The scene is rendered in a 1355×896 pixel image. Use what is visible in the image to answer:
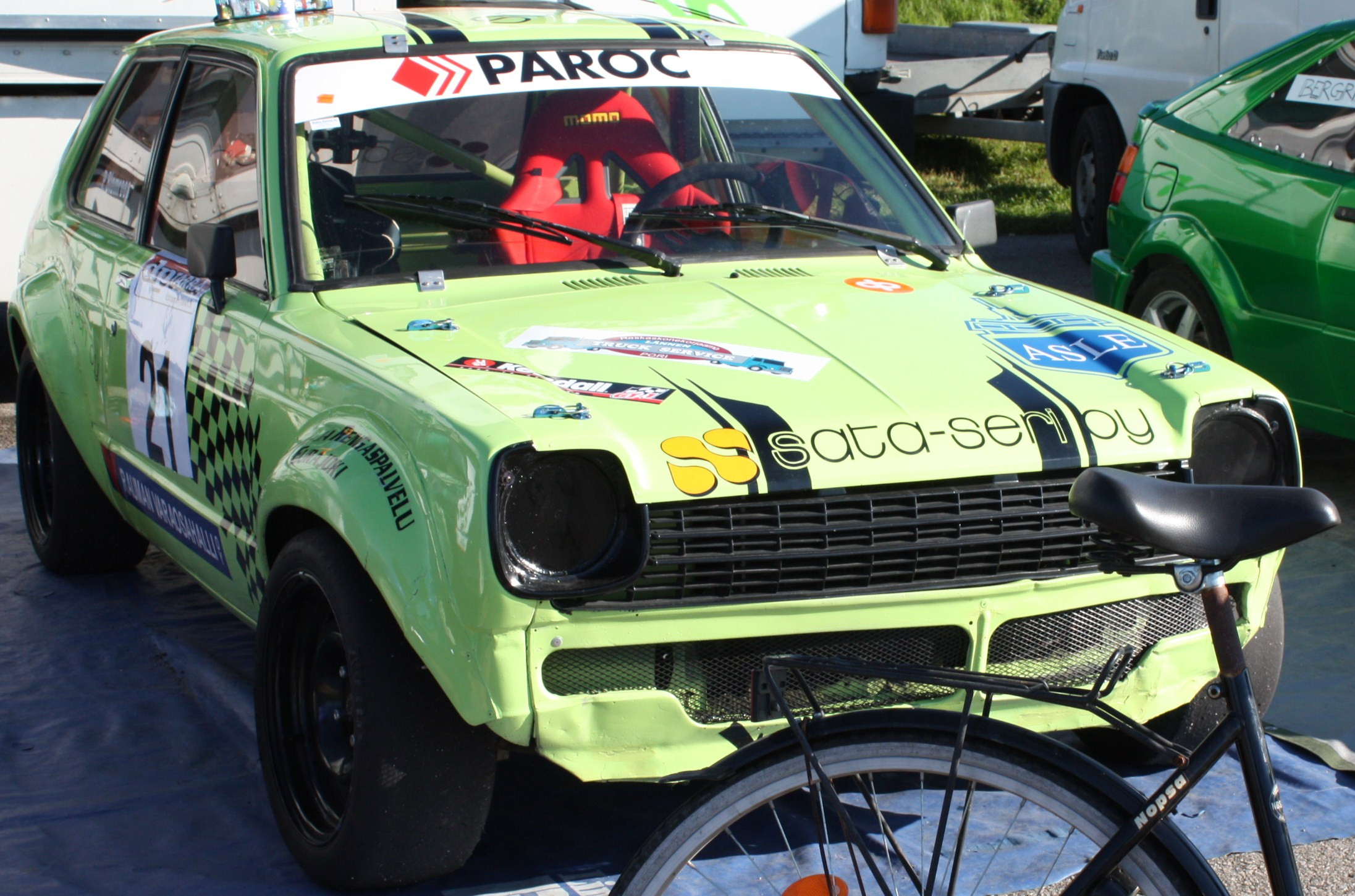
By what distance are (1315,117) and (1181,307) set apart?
33.4 inches

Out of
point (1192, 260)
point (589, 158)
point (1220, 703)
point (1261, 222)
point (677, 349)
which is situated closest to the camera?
point (677, 349)

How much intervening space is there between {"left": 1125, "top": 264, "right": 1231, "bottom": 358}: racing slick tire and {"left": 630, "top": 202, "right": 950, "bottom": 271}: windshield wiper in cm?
215

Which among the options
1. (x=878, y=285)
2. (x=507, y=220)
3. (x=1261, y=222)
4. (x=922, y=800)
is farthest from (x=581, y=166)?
(x=1261, y=222)

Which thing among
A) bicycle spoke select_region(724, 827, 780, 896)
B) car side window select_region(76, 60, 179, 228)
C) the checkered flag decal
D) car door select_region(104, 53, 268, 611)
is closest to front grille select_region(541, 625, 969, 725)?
bicycle spoke select_region(724, 827, 780, 896)

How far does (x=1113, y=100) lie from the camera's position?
9.79 m

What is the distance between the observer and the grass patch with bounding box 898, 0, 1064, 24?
18.2 m

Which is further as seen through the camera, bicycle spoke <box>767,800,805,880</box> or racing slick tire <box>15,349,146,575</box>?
racing slick tire <box>15,349,146,575</box>

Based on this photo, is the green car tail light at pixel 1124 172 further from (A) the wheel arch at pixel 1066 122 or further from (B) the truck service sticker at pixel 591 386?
(B) the truck service sticker at pixel 591 386

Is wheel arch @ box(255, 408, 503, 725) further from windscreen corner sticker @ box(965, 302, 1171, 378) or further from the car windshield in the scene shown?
windscreen corner sticker @ box(965, 302, 1171, 378)

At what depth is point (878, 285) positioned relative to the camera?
3715 millimetres

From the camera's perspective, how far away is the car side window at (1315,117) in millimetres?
5426

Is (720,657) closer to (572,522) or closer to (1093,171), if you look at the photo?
(572,522)

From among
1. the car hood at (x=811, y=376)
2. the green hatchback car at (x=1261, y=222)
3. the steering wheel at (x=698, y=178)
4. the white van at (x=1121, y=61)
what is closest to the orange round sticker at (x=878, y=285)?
the car hood at (x=811, y=376)

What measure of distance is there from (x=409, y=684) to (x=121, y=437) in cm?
182
